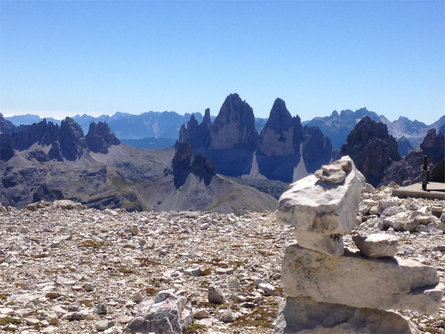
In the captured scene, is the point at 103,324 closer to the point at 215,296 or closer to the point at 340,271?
the point at 215,296

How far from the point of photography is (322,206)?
959cm

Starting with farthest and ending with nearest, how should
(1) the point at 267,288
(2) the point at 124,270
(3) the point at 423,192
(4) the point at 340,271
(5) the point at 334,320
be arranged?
(3) the point at 423,192, (2) the point at 124,270, (1) the point at 267,288, (5) the point at 334,320, (4) the point at 340,271

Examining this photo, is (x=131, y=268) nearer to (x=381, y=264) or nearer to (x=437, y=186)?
(x=381, y=264)

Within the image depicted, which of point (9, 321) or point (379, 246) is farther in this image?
point (9, 321)

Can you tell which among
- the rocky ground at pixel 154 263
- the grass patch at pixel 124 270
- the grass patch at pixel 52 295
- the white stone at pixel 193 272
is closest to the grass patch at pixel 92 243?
the rocky ground at pixel 154 263

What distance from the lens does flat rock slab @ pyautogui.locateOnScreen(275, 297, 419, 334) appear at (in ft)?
34.1

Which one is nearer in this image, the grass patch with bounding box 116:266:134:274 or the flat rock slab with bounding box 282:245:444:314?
the flat rock slab with bounding box 282:245:444:314

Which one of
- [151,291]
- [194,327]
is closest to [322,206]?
[194,327]

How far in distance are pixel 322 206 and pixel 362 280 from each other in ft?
7.47

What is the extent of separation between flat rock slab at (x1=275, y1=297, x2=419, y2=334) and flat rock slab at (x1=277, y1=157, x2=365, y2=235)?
7.34 ft

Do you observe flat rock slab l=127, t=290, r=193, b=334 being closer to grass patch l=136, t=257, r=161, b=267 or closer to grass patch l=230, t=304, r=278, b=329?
grass patch l=230, t=304, r=278, b=329

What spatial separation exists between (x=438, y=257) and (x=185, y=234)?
47.6 ft

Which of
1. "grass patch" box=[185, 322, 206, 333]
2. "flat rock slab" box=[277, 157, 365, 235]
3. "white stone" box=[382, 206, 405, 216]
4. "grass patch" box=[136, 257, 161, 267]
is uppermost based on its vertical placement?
"flat rock slab" box=[277, 157, 365, 235]

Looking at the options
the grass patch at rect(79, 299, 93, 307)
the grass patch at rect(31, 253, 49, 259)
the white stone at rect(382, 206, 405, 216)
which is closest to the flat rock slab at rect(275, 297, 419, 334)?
the grass patch at rect(79, 299, 93, 307)
